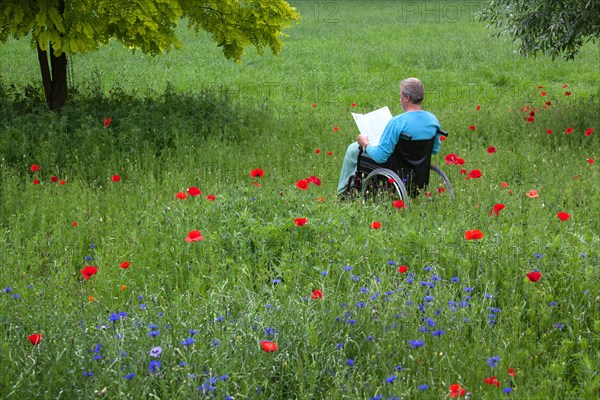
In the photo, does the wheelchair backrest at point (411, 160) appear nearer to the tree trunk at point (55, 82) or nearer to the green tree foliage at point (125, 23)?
the green tree foliage at point (125, 23)

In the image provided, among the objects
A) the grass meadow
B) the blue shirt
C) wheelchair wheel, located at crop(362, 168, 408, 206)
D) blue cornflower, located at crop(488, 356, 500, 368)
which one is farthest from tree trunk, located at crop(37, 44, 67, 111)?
blue cornflower, located at crop(488, 356, 500, 368)

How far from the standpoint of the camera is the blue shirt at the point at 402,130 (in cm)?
565

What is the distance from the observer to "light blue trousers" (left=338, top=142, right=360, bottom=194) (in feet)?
20.6

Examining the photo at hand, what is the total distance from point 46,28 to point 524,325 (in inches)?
266

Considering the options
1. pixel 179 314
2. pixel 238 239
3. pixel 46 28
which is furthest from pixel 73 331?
pixel 46 28

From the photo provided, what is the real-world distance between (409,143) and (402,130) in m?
0.14

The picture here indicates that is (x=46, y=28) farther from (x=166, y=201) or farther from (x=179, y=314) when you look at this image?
(x=179, y=314)

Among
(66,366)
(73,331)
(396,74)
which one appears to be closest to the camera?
(66,366)

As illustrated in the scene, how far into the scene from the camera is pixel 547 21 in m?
9.91

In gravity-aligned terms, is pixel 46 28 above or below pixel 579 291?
above

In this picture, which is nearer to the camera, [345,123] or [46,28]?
[46,28]

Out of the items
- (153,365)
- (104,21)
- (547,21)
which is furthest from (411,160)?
(547,21)

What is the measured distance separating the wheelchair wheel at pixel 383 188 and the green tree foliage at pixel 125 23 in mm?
3723

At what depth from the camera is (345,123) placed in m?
10.6
